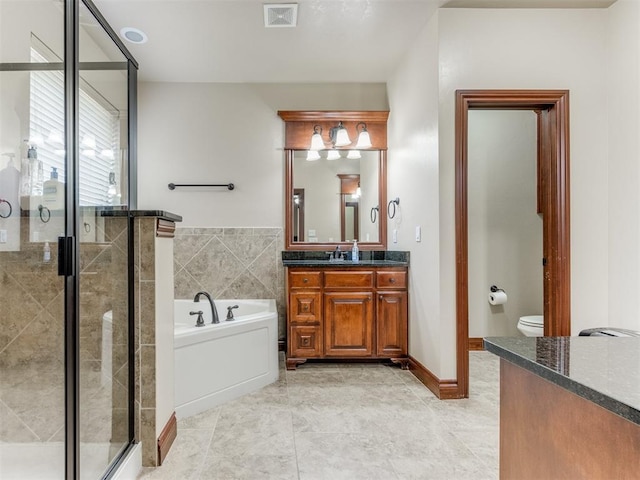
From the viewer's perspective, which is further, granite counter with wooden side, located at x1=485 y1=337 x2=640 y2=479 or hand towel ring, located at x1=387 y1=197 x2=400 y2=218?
hand towel ring, located at x1=387 y1=197 x2=400 y2=218

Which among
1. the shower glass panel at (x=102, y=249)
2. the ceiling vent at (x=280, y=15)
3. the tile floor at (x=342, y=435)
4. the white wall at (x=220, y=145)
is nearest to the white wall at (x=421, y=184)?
the tile floor at (x=342, y=435)

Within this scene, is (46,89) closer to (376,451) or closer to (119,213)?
(119,213)

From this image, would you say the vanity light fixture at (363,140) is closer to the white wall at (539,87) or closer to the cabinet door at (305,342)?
the white wall at (539,87)

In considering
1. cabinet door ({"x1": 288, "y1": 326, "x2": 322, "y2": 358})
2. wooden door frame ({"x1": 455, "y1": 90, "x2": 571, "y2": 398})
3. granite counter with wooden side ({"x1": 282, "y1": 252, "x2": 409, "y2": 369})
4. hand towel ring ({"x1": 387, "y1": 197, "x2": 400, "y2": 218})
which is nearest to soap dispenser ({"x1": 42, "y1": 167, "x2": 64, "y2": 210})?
granite counter with wooden side ({"x1": 282, "y1": 252, "x2": 409, "y2": 369})

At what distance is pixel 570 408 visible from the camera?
614mm

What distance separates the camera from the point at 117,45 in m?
1.64

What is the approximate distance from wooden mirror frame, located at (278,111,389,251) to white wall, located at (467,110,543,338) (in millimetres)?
874

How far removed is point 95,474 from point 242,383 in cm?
121

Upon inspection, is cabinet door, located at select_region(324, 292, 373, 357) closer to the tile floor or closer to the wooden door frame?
the tile floor

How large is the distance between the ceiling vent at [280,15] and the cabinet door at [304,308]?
81.2 inches

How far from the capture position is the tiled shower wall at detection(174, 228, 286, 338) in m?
3.50

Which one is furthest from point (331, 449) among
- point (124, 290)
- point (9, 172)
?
point (9, 172)

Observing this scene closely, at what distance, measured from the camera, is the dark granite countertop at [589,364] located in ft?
1.65

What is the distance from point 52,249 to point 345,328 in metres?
2.21
